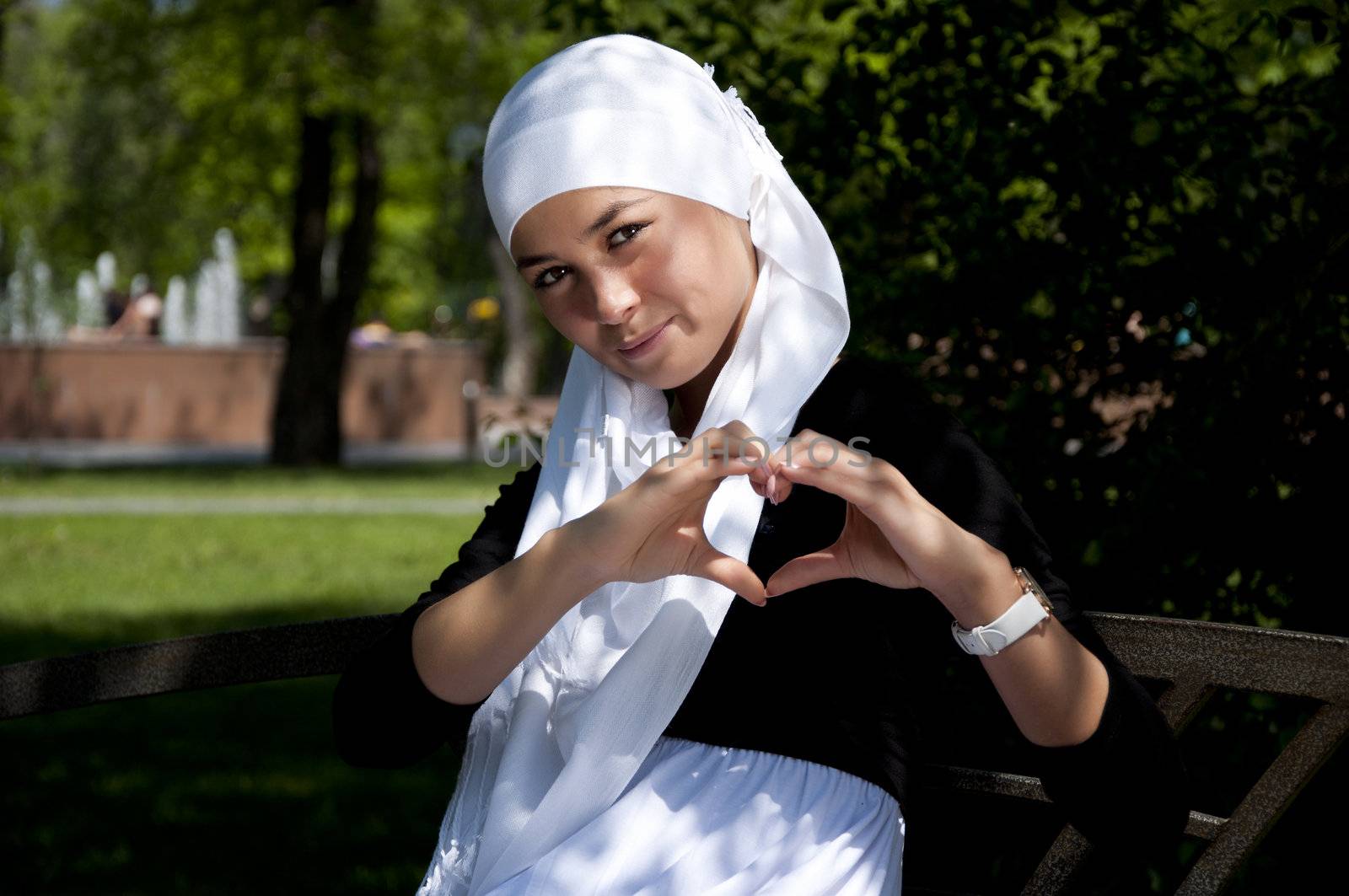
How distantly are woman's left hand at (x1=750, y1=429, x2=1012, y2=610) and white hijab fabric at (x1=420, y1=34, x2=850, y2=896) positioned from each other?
24 cm

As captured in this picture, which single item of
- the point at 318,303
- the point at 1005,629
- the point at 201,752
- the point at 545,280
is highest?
the point at 545,280

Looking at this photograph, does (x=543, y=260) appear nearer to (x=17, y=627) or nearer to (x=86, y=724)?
(x=86, y=724)

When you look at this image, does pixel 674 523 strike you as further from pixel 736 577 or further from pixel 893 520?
pixel 893 520

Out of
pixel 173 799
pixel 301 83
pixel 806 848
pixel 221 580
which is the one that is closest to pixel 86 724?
pixel 173 799

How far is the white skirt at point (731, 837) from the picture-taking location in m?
1.93

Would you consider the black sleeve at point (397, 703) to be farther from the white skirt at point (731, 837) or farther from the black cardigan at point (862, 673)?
the white skirt at point (731, 837)

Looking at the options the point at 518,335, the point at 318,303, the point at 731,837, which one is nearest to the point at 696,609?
the point at 731,837

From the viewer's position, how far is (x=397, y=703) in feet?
6.86

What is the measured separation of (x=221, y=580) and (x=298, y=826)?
17.2ft

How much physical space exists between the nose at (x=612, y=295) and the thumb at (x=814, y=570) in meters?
0.39

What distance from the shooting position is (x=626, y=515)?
70.6 inches

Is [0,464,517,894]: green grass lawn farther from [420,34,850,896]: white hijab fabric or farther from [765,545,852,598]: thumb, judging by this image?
[765,545,852,598]: thumb

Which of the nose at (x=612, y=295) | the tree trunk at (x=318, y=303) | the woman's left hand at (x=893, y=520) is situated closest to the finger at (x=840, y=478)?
the woman's left hand at (x=893, y=520)

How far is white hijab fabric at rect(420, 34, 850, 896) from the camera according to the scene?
1.98 meters
